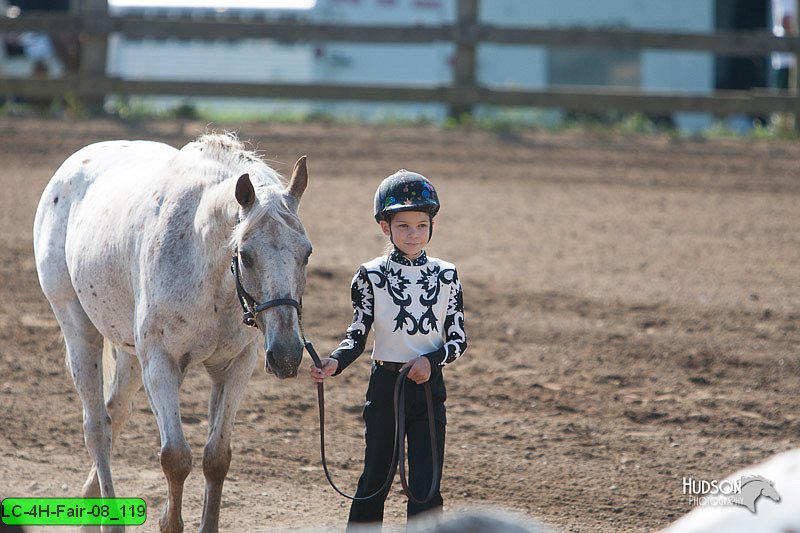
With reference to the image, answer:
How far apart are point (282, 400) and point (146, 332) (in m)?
2.29

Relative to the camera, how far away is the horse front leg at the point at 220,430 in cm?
427

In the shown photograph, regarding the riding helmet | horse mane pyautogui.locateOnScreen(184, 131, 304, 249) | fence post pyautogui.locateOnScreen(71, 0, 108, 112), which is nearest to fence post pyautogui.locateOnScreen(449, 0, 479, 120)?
fence post pyautogui.locateOnScreen(71, 0, 108, 112)

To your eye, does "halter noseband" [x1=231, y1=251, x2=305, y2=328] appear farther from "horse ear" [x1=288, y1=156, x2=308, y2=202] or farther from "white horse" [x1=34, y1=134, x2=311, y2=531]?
"horse ear" [x1=288, y1=156, x2=308, y2=202]

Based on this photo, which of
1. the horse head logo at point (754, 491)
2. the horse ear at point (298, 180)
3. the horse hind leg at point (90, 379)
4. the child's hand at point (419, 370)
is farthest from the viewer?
the horse hind leg at point (90, 379)

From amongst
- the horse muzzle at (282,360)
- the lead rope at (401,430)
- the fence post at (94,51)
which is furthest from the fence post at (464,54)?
the horse muzzle at (282,360)

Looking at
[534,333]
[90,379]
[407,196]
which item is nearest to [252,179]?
[407,196]

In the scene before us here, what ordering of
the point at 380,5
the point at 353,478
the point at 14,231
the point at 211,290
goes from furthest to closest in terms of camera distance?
the point at 380,5 < the point at 14,231 < the point at 353,478 < the point at 211,290

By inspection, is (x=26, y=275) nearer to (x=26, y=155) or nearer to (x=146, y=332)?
(x=26, y=155)

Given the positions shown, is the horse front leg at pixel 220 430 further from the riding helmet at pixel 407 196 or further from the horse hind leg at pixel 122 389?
the riding helmet at pixel 407 196

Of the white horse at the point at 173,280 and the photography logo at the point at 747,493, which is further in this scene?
the white horse at the point at 173,280

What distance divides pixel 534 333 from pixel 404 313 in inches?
156

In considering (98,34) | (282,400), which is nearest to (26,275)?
(282,400)

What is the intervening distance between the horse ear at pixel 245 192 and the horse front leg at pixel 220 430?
2.77ft

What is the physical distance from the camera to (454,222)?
10.3 meters
